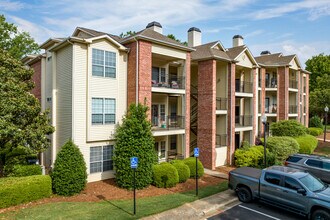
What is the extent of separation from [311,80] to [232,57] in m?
50.4

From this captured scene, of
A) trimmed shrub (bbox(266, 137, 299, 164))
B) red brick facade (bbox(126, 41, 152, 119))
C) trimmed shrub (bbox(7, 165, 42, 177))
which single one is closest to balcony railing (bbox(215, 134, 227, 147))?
trimmed shrub (bbox(266, 137, 299, 164))

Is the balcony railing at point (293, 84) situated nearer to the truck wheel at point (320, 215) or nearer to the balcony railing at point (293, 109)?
the balcony railing at point (293, 109)

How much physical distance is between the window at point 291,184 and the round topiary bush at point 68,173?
10.6 meters

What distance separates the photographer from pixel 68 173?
41.5 feet

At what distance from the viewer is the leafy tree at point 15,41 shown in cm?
3278

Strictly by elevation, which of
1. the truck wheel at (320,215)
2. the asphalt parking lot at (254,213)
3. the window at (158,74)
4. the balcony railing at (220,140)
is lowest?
the asphalt parking lot at (254,213)

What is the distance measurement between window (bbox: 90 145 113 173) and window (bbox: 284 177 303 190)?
10.8 m

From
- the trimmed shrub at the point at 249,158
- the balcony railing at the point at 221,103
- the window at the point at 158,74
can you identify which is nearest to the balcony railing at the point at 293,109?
the trimmed shrub at the point at 249,158

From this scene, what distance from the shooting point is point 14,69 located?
45.1 feet

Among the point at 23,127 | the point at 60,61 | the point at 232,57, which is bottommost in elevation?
the point at 23,127

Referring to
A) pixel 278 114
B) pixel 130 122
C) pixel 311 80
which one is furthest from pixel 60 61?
pixel 311 80

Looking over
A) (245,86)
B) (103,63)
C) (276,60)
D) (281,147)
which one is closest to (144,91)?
(103,63)

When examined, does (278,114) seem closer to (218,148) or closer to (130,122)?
(218,148)

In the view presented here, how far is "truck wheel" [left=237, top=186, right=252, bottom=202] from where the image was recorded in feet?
39.5
